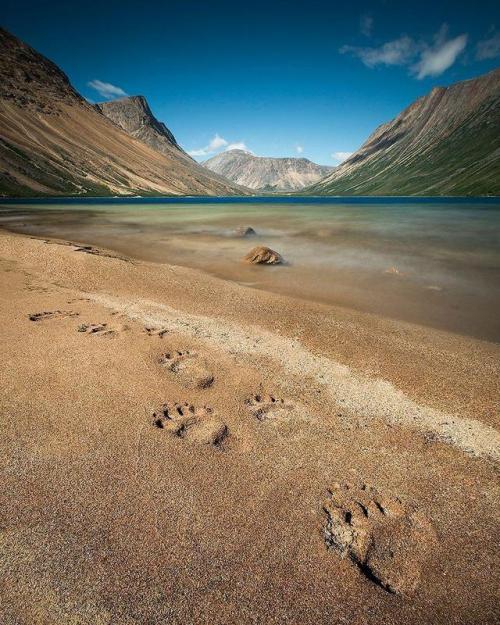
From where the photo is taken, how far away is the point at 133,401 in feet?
20.5

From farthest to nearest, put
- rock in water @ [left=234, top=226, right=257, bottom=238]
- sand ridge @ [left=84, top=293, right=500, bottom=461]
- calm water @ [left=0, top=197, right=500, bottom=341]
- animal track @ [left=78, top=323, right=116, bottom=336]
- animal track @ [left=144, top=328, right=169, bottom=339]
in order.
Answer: rock in water @ [left=234, top=226, right=257, bottom=238] → calm water @ [left=0, top=197, right=500, bottom=341] → animal track @ [left=144, top=328, right=169, bottom=339] → animal track @ [left=78, top=323, right=116, bottom=336] → sand ridge @ [left=84, top=293, right=500, bottom=461]

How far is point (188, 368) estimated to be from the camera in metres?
7.62

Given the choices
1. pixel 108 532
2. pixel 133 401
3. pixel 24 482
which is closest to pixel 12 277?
pixel 133 401

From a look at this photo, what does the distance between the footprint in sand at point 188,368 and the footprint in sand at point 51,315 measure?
3.99 meters

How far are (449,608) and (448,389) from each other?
4.57 meters

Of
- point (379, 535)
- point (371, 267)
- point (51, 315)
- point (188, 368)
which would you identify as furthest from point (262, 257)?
point (379, 535)

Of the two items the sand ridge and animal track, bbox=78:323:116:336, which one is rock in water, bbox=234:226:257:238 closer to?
the sand ridge

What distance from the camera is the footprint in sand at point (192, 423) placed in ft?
18.2

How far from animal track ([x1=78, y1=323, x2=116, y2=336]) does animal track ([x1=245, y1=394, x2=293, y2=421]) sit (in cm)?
465

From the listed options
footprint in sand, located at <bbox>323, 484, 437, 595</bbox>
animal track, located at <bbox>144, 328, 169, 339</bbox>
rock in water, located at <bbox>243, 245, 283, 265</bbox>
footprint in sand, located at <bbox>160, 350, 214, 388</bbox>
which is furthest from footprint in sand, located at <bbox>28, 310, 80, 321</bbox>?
rock in water, located at <bbox>243, 245, 283, 265</bbox>

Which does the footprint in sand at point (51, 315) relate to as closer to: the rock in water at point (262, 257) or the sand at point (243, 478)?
the sand at point (243, 478)

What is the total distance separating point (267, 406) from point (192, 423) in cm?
147

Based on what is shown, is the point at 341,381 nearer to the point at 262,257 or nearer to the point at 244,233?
the point at 262,257

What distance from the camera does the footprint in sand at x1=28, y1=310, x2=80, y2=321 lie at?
31.5 feet
